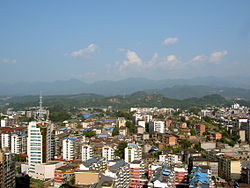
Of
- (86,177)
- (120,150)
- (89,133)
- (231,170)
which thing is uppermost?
(86,177)

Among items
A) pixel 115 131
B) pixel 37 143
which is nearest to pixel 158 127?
pixel 115 131

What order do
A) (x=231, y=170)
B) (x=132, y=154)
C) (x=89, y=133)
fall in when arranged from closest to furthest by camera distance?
1. (x=231, y=170)
2. (x=132, y=154)
3. (x=89, y=133)

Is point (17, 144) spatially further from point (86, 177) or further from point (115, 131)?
point (115, 131)

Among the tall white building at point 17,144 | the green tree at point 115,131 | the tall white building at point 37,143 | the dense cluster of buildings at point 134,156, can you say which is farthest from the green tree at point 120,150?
the green tree at point 115,131

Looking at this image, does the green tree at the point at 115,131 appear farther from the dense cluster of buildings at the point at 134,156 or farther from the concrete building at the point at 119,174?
the concrete building at the point at 119,174

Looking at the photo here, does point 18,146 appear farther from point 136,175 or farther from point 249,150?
point 249,150

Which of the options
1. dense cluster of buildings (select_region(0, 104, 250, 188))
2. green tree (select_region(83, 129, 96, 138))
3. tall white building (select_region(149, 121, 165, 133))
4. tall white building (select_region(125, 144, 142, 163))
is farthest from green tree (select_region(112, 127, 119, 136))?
tall white building (select_region(125, 144, 142, 163))

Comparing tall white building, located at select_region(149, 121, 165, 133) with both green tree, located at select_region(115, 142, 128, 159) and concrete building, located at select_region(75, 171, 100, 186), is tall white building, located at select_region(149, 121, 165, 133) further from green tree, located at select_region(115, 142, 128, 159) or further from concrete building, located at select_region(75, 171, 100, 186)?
concrete building, located at select_region(75, 171, 100, 186)

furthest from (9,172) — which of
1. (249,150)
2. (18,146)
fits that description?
(249,150)

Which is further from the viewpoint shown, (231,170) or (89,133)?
(89,133)
